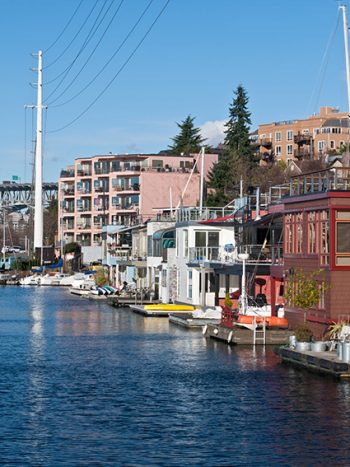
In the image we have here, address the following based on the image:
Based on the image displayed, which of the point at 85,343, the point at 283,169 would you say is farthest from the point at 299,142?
the point at 85,343

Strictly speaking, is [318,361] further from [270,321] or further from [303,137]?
[303,137]

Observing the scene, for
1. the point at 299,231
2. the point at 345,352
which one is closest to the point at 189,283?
the point at 299,231

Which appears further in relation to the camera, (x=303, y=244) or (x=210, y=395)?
(x=303, y=244)

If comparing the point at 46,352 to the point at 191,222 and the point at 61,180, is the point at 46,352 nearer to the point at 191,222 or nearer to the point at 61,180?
the point at 191,222

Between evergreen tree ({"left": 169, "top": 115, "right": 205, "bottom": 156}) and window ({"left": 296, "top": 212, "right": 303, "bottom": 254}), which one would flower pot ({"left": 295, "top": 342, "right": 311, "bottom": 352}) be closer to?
window ({"left": 296, "top": 212, "right": 303, "bottom": 254})

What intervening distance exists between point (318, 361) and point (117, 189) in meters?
115

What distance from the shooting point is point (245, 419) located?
33625 mm

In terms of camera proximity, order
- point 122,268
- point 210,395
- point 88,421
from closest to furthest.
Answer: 1. point 88,421
2. point 210,395
3. point 122,268

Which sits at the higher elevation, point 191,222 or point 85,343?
point 191,222

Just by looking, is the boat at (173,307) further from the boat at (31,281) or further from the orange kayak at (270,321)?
the boat at (31,281)

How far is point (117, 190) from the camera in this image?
156 m

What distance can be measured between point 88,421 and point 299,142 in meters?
147

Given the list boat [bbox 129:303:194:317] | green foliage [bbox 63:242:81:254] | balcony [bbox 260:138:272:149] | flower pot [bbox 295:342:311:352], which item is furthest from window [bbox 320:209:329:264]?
balcony [bbox 260:138:272:149]

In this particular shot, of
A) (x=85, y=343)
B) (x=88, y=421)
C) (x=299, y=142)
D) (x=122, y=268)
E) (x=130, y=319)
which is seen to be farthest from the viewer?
(x=299, y=142)
